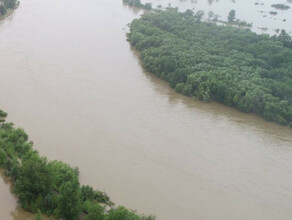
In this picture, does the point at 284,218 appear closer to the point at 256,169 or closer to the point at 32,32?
the point at 256,169

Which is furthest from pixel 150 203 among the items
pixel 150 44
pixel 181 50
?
pixel 150 44

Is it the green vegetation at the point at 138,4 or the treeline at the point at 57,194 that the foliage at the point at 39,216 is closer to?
the treeline at the point at 57,194

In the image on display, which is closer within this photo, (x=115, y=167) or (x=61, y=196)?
(x=61, y=196)

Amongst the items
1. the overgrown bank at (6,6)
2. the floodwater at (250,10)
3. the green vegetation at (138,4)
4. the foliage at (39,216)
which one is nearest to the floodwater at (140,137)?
the foliage at (39,216)

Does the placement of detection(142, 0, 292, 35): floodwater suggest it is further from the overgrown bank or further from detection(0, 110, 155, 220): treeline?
detection(0, 110, 155, 220): treeline

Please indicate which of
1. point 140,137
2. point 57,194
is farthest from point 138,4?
point 57,194

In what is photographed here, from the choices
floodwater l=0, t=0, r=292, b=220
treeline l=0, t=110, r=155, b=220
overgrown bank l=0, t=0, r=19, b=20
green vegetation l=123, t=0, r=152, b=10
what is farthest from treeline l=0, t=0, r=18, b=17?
treeline l=0, t=110, r=155, b=220
